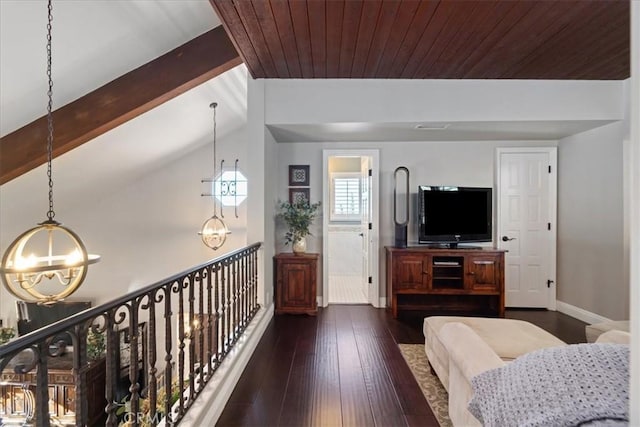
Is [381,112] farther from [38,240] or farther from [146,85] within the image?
[38,240]

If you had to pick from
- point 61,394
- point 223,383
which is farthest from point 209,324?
point 61,394

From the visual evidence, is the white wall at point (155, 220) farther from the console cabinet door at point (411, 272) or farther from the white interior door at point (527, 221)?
the white interior door at point (527, 221)

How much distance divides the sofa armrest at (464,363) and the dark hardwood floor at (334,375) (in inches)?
15.0

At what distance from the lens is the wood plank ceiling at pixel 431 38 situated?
222 centimetres

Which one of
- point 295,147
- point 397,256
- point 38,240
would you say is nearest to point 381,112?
point 295,147

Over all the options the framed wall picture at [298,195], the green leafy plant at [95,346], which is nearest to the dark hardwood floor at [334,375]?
the framed wall picture at [298,195]

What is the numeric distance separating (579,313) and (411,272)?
86.5 inches

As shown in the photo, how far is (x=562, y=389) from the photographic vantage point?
3.24 feet

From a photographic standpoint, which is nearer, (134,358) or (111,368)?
(111,368)

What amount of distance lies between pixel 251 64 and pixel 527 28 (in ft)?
7.96

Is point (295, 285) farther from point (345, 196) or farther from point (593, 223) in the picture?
point (593, 223)

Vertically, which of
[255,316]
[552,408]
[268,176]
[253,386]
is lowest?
[253,386]

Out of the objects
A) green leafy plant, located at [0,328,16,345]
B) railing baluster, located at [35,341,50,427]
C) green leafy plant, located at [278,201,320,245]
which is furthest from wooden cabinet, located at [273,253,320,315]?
green leafy plant, located at [0,328,16,345]

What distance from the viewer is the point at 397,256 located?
392 cm
